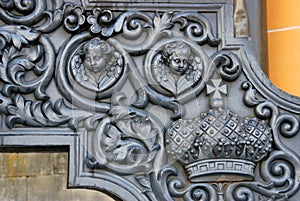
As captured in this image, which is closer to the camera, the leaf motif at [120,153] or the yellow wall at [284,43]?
the leaf motif at [120,153]

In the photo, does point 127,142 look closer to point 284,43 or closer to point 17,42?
point 17,42

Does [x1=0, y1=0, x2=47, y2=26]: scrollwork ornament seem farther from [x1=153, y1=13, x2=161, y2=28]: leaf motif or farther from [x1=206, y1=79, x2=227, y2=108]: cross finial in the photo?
[x1=206, y1=79, x2=227, y2=108]: cross finial

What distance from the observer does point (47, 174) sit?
8.09ft

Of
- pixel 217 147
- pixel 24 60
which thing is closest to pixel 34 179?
pixel 24 60

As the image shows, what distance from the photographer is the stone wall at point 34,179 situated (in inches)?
97.1

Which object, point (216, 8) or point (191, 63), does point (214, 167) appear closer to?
point (191, 63)

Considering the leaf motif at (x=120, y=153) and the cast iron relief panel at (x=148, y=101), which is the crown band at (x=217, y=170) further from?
the leaf motif at (x=120, y=153)

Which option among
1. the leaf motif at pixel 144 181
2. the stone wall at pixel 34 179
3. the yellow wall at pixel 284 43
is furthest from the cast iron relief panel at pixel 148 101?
the stone wall at pixel 34 179

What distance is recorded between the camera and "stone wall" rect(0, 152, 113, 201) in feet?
8.09

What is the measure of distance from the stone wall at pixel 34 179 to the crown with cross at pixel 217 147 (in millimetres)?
1031

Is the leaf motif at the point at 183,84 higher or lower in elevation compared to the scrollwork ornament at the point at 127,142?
higher

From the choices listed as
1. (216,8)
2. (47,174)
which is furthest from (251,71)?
(47,174)

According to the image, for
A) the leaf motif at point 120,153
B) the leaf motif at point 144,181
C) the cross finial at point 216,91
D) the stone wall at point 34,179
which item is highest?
the cross finial at point 216,91

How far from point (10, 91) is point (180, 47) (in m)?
0.37
